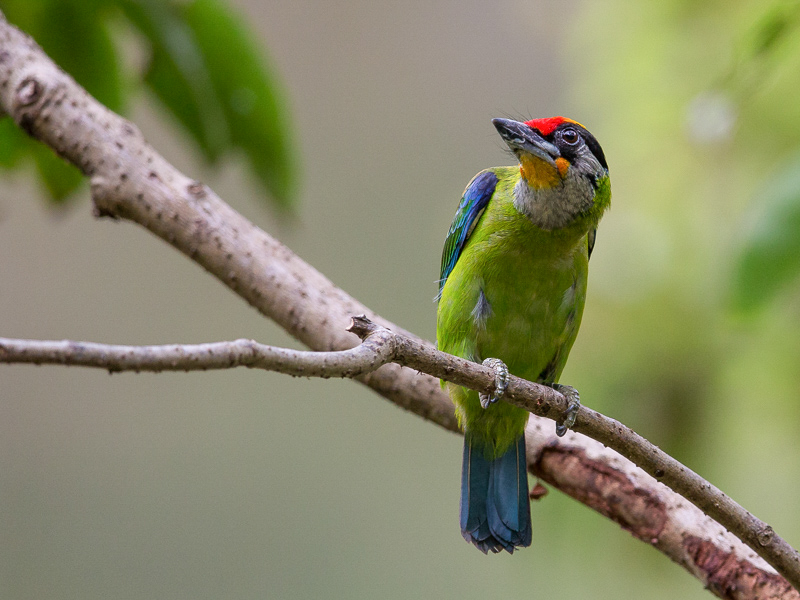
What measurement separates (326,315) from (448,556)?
3.96 meters

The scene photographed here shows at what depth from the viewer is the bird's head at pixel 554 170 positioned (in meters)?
2.22

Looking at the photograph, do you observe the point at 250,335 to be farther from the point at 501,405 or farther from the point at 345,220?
the point at 501,405

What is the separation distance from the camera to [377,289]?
20.8 feet

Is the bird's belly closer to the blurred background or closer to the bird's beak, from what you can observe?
the bird's beak

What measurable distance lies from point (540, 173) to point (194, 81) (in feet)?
3.74

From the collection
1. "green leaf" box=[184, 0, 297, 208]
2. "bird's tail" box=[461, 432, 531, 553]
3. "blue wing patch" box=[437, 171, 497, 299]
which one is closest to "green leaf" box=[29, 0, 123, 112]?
"green leaf" box=[184, 0, 297, 208]

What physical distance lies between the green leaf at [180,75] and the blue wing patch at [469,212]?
2.71 feet

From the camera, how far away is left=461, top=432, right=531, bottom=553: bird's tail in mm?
2367

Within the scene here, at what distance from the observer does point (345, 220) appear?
645 centimetres

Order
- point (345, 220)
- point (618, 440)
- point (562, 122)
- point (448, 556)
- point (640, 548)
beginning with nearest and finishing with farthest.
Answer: point (618, 440) → point (562, 122) → point (640, 548) → point (448, 556) → point (345, 220)

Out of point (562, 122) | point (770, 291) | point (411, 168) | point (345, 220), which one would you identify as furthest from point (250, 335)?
point (770, 291)

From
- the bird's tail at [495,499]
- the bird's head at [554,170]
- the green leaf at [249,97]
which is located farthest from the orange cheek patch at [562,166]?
the green leaf at [249,97]

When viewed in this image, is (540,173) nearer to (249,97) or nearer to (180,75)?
(249,97)

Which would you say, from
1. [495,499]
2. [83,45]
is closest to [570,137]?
[495,499]
